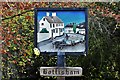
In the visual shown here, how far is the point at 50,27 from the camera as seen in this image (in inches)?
141

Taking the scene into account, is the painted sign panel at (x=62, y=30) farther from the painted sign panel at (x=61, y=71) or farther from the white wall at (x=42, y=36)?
the painted sign panel at (x=61, y=71)

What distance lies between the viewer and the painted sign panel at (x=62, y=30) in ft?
11.5

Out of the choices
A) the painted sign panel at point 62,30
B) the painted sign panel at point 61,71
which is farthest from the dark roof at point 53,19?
the painted sign panel at point 61,71

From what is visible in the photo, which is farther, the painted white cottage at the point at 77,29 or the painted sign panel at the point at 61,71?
the painted white cottage at the point at 77,29

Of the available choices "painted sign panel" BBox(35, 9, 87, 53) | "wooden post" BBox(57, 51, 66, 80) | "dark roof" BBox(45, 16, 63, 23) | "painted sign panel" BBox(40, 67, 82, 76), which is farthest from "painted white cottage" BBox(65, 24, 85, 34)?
"painted sign panel" BBox(40, 67, 82, 76)

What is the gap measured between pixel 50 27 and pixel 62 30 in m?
0.13

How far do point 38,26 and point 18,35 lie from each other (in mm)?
910

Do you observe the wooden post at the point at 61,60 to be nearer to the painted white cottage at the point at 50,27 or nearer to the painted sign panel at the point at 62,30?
the painted sign panel at the point at 62,30

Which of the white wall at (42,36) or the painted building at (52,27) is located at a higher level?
the painted building at (52,27)

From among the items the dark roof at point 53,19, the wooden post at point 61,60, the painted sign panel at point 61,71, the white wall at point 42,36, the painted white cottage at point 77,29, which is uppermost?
the dark roof at point 53,19

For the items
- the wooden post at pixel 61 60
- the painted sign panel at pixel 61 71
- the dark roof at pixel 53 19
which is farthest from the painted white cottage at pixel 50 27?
the painted sign panel at pixel 61 71

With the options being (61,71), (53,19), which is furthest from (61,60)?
(53,19)

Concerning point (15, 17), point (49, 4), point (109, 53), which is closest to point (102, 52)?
point (109, 53)

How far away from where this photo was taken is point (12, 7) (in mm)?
4371
